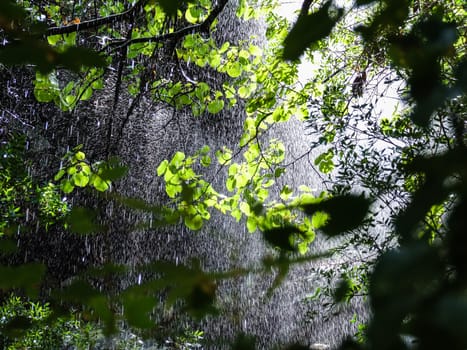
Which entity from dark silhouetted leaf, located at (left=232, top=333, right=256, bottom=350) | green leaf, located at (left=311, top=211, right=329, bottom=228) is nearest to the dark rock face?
green leaf, located at (left=311, top=211, right=329, bottom=228)

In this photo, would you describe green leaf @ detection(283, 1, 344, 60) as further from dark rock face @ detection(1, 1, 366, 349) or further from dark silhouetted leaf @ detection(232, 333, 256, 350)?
dark rock face @ detection(1, 1, 366, 349)

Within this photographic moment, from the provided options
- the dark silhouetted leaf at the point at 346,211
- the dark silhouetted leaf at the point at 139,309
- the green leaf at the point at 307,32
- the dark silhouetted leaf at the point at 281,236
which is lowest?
the dark silhouetted leaf at the point at 139,309

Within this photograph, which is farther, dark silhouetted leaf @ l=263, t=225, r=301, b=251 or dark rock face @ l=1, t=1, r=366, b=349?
dark rock face @ l=1, t=1, r=366, b=349

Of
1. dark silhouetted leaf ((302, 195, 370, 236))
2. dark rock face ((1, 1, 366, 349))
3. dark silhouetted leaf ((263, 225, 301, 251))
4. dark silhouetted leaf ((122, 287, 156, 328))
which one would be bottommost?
dark silhouetted leaf ((122, 287, 156, 328))

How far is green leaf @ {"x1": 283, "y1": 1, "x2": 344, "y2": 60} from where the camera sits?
0.69 ft

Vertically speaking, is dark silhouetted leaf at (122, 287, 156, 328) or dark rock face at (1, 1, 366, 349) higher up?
dark rock face at (1, 1, 366, 349)

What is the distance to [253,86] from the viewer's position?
210cm

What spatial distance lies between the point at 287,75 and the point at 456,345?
2011 mm

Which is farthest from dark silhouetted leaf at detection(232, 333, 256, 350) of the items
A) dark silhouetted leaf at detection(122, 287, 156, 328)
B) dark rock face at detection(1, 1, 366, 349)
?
dark rock face at detection(1, 1, 366, 349)

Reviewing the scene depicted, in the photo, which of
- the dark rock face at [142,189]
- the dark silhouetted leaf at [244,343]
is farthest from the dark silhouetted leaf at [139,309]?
the dark rock face at [142,189]

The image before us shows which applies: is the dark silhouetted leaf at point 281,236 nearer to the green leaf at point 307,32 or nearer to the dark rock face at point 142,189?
the green leaf at point 307,32

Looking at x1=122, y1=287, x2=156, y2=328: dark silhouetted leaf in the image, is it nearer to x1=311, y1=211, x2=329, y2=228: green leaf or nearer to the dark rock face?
x1=311, y1=211, x2=329, y2=228: green leaf

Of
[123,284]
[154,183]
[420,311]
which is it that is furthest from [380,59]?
[123,284]

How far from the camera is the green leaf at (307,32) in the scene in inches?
8.3
